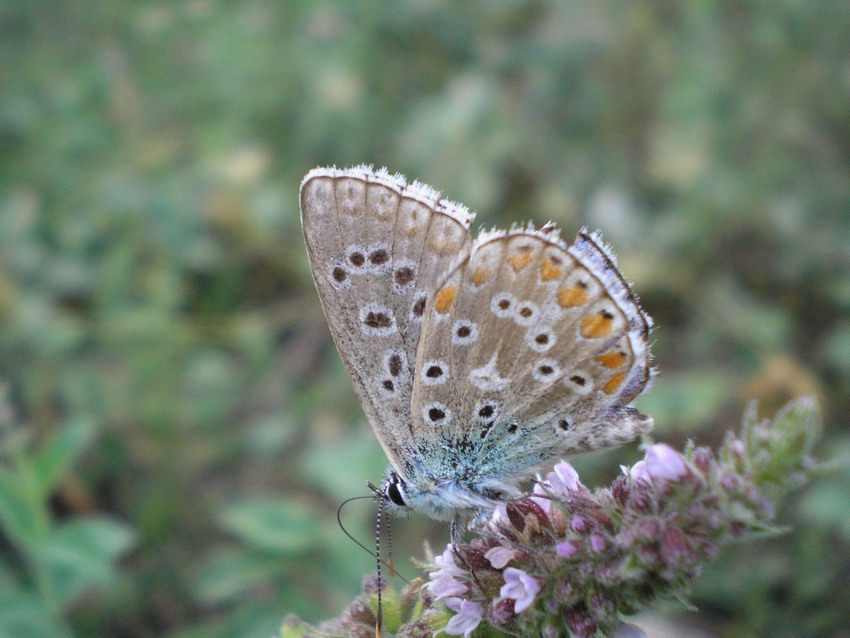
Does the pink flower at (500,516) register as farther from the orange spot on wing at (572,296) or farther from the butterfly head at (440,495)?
the orange spot on wing at (572,296)

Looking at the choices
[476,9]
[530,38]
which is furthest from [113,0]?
[530,38]

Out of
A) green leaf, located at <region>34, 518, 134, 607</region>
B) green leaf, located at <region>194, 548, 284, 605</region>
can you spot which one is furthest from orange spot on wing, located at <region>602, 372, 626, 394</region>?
green leaf, located at <region>34, 518, 134, 607</region>

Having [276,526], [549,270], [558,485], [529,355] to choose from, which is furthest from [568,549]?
[276,526]

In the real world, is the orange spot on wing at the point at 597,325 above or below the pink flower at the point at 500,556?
above

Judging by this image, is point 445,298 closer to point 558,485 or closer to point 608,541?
point 558,485

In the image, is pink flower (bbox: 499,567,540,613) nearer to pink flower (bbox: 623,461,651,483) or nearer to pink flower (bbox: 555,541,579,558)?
pink flower (bbox: 555,541,579,558)

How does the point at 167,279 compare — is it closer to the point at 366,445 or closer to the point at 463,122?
the point at 366,445

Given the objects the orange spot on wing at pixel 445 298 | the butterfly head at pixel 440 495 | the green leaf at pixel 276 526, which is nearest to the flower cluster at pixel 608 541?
the butterfly head at pixel 440 495
